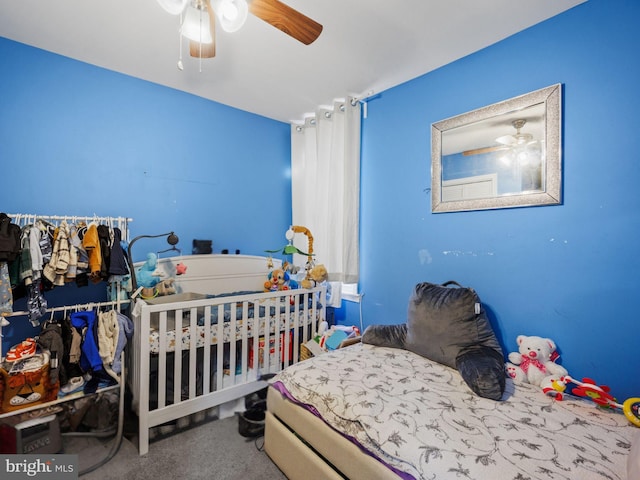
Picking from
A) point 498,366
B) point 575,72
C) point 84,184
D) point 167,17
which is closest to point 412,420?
point 498,366

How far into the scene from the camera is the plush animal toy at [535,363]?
152cm

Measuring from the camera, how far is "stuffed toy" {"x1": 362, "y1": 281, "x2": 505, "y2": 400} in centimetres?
152

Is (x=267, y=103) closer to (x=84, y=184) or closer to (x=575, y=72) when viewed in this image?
(x=84, y=184)

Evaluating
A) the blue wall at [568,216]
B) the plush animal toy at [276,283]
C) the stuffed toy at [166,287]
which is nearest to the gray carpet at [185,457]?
the stuffed toy at [166,287]

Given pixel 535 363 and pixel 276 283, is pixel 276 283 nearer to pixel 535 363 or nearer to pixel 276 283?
pixel 276 283

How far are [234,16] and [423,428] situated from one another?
1838 mm

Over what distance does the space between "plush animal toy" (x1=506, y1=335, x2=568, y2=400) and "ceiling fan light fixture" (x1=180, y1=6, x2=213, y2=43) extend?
233 centimetres

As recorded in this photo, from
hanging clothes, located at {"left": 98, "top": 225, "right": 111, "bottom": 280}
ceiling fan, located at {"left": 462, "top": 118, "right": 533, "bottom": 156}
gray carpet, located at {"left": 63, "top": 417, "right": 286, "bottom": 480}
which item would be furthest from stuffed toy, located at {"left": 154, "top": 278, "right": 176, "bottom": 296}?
ceiling fan, located at {"left": 462, "top": 118, "right": 533, "bottom": 156}

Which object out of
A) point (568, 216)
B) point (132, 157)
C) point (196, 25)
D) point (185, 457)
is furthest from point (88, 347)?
point (568, 216)

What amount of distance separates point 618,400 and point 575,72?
172cm

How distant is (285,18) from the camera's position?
125 cm

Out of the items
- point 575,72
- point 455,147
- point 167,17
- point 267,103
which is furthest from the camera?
point 267,103

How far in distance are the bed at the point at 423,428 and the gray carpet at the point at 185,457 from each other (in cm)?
14

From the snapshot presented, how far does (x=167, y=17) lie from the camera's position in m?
1.68
